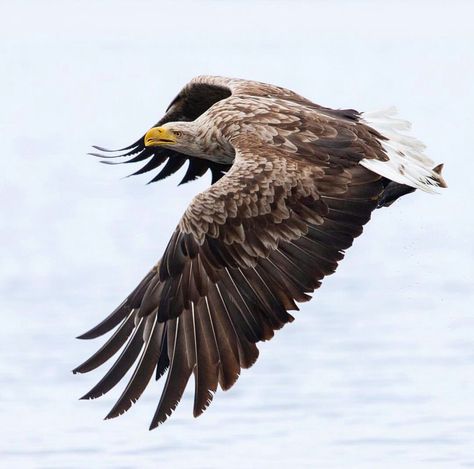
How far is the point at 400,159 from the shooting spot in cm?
1026

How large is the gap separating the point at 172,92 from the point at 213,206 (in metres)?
21.1

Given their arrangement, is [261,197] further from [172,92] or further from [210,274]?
[172,92]

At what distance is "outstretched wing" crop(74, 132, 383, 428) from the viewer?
29.8ft

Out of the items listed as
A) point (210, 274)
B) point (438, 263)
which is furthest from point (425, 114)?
point (210, 274)

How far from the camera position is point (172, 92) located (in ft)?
99.5

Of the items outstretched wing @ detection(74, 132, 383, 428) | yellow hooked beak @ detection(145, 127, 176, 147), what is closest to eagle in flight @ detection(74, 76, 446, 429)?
outstretched wing @ detection(74, 132, 383, 428)

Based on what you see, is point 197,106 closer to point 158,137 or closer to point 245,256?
point 158,137

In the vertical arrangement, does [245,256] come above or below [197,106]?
above

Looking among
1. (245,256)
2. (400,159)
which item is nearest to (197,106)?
(400,159)

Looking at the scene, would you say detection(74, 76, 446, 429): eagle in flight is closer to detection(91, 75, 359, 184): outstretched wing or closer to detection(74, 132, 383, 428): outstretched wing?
detection(74, 132, 383, 428): outstretched wing

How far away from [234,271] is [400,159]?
1.53 m

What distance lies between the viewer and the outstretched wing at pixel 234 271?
9094mm

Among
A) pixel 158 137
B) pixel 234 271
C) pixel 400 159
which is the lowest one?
pixel 158 137

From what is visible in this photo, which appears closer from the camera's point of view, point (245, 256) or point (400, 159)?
point (245, 256)
